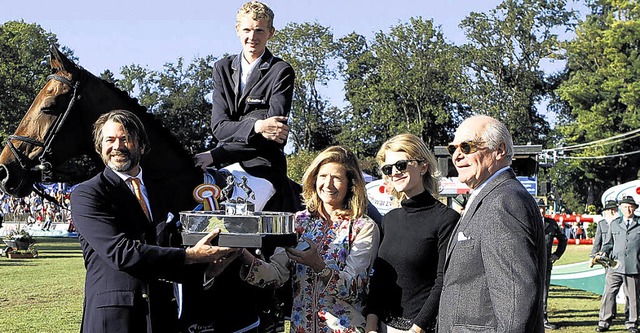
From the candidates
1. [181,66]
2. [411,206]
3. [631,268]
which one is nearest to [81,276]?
[631,268]

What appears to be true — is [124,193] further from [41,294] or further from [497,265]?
[41,294]

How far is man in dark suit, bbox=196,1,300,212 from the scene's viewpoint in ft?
17.8

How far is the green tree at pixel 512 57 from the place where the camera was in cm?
6231

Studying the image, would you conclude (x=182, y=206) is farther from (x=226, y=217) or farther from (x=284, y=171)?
(x=226, y=217)

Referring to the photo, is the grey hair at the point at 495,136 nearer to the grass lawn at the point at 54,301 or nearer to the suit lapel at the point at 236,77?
the suit lapel at the point at 236,77

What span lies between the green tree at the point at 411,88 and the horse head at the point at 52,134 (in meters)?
58.6

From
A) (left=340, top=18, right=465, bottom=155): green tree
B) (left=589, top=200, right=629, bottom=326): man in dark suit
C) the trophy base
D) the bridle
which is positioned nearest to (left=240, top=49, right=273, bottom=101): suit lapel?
the bridle

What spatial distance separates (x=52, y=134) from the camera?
18.7ft

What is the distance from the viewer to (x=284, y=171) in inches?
232

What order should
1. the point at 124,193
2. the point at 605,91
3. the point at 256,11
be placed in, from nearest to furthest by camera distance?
the point at 124,193, the point at 256,11, the point at 605,91

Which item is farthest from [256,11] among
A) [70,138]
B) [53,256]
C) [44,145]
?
[53,256]

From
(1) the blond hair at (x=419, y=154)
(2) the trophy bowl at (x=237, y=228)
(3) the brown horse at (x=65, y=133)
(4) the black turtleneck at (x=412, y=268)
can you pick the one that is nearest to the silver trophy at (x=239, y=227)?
(2) the trophy bowl at (x=237, y=228)

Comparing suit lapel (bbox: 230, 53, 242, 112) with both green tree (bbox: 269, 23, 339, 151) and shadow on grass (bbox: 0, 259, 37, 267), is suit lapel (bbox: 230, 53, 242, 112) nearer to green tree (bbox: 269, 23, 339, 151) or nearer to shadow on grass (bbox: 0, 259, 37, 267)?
shadow on grass (bbox: 0, 259, 37, 267)

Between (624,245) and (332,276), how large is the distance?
1125cm
